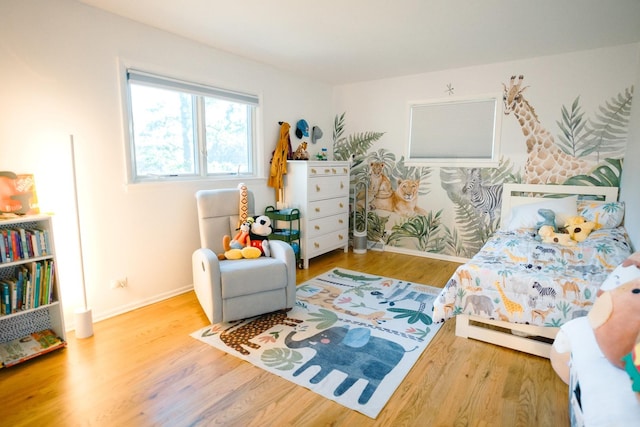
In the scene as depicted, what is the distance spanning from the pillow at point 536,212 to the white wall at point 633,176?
0.40m

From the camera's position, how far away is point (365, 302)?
3.11 meters

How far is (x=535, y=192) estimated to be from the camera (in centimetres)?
384


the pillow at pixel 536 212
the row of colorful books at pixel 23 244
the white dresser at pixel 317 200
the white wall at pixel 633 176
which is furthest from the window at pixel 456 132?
the row of colorful books at pixel 23 244

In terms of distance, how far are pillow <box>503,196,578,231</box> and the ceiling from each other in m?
1.49

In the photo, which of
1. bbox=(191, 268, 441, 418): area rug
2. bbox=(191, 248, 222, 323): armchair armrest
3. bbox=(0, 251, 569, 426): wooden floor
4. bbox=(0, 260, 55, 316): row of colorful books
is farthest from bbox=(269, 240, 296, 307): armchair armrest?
bbox=(0, 260, 55, 316): row of colorful books

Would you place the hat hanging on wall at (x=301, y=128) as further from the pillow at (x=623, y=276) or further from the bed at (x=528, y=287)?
the pillow at (x=623, y=276)

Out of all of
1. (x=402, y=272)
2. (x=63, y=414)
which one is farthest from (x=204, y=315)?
(x=402, y=272)

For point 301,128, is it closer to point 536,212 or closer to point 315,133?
point 315,133

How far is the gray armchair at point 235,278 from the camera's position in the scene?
2.50 meters

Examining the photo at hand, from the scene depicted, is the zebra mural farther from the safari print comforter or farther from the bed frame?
the bed frame

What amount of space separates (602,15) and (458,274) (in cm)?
222

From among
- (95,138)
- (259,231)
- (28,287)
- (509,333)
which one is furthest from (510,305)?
(95,138)

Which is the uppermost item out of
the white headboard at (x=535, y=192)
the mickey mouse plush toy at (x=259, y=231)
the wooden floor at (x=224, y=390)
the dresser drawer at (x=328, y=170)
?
the dresser drawer at (x=328, y=170)

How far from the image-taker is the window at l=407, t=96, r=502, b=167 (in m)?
4.05
